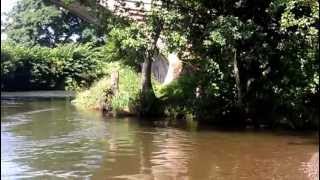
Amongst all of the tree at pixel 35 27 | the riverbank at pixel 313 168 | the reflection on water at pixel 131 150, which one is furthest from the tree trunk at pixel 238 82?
the tree at pixel 35 27

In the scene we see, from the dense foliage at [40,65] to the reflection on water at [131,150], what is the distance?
0.44 metres

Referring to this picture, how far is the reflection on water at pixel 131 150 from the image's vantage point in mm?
6562

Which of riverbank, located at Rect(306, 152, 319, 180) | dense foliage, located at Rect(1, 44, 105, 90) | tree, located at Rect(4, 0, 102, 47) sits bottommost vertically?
riverbank, located at Rect(306, 152, 319, 180)

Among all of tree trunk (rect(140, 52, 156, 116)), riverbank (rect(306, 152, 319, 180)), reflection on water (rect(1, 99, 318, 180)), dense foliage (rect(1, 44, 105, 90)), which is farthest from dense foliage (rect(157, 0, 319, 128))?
dense foliage (rect(1, 44, 105, 90))

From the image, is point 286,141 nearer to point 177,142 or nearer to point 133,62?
point 177,142

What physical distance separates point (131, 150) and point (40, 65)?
3873 millimetres

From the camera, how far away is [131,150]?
329 inches

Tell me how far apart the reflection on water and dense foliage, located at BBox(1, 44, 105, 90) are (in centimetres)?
44

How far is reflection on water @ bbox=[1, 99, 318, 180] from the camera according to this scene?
656 centimetres

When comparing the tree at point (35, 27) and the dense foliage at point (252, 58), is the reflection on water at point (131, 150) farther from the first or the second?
the dense foliage at point (252, 58)

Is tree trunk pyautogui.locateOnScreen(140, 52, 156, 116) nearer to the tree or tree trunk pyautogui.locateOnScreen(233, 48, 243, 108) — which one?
tree trunk pyautogui.locateOnScreen(233, 48, 243, 108)

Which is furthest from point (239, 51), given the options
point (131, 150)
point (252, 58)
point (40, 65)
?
point (40, 65)

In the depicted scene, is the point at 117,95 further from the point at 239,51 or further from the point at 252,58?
the point at 252,58

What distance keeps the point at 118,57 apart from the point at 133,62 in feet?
2.33
